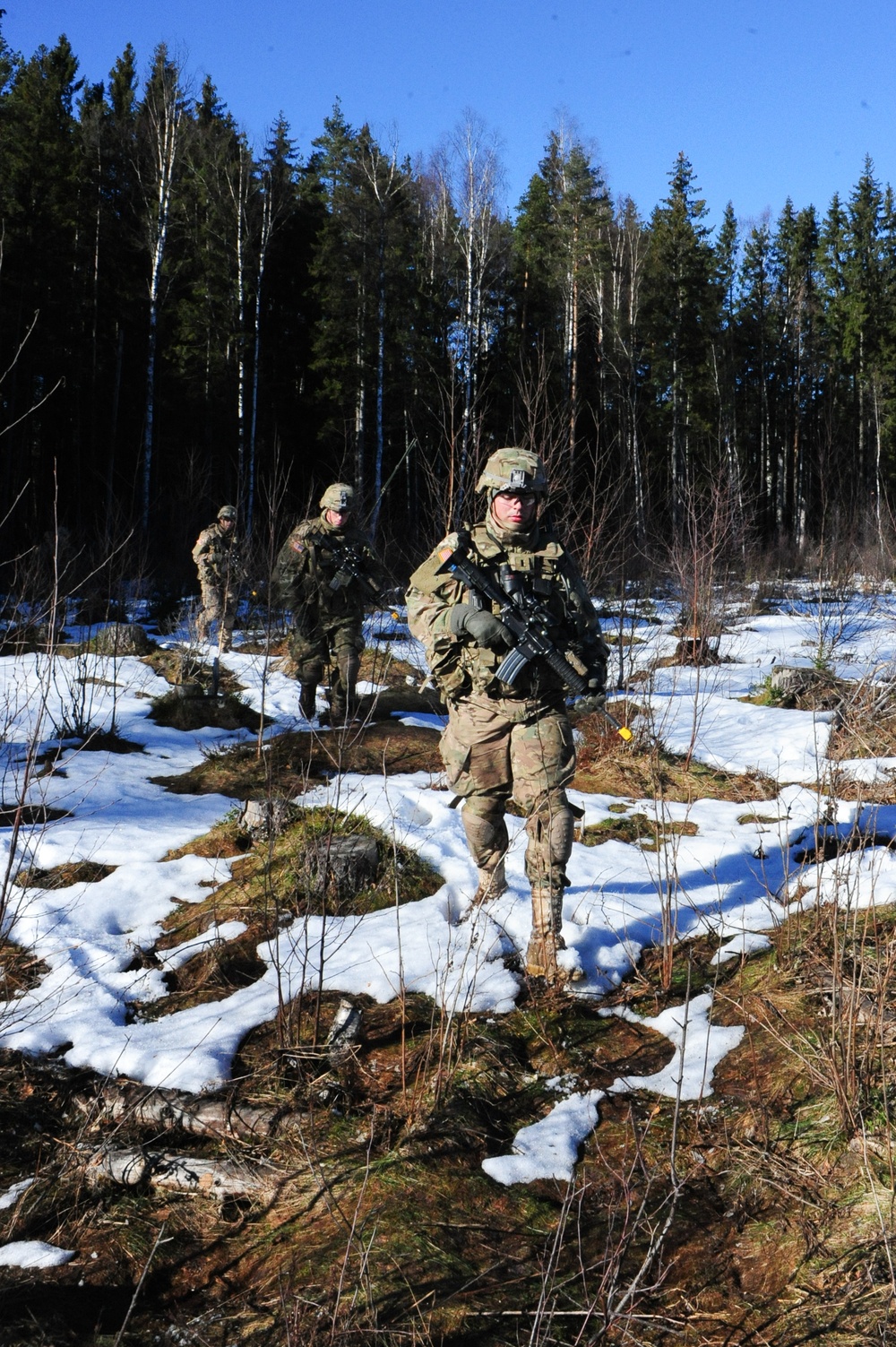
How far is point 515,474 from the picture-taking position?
3539 millimetres

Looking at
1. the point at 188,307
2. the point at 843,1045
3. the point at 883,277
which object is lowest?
the point at 843,1045

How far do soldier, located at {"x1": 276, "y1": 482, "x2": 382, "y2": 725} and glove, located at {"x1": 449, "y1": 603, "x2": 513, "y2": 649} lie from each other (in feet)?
12.4

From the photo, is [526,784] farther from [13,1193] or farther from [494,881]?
[13,1193]

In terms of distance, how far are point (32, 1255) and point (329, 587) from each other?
5624 mm

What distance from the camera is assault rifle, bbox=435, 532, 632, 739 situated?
3.53 m

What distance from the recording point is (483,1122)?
259cm

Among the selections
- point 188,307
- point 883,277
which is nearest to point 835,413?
point 883,277

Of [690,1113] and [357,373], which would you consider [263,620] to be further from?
[690,1113]

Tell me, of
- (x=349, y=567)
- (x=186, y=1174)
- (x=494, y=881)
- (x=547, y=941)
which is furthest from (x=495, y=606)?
(x=349, y=567)

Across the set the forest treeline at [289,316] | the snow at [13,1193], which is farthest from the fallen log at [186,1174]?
the forest treeline at [289,316]

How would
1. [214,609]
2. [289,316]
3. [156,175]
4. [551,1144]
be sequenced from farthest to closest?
[289,316], [156,175], [214,609], [551,1144]

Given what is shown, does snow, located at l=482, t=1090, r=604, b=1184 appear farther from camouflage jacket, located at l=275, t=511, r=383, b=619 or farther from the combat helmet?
the combat helmet

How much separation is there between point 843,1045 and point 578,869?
2.25 m

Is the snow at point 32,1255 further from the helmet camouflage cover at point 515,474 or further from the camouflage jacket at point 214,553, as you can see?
the camouflage jacket at point 214,553
